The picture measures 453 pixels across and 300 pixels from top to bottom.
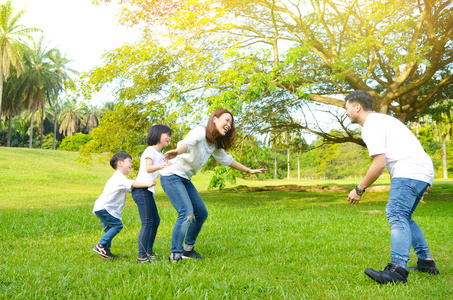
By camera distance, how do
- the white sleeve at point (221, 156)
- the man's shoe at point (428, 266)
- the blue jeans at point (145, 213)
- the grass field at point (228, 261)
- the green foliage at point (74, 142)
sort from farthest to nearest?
1. the green foliage at point (74, 142)
2. the white sleeve at point (221, 156)
3. the blue jeans at point (145, 213)
4. the man's shoe at point (428, 266)
5. the grass field at point (228, 261)

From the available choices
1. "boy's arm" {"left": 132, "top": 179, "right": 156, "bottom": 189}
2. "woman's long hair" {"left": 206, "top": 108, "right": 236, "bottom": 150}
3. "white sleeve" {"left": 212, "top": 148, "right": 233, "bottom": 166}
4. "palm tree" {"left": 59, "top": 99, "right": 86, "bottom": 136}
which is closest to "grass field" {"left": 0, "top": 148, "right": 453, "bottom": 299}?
"boy's arm" {"left": 132, "top": 179, "right": 156, "bottom": 189}

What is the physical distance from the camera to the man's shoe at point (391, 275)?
12.3ft

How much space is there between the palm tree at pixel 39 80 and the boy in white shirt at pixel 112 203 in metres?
42.2

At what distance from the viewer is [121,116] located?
15.9m

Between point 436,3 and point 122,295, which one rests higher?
point 436,3

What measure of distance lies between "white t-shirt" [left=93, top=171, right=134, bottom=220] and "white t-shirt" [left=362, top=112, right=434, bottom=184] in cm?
324

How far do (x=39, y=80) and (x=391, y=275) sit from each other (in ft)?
151

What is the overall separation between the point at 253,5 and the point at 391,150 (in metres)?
13.3

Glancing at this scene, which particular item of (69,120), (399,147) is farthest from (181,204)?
(69,120)

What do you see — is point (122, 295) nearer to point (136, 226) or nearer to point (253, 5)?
point (136, 226)

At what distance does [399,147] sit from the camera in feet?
13.2

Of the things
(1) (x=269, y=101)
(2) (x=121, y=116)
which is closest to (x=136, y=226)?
(2) (x=121, y=116)

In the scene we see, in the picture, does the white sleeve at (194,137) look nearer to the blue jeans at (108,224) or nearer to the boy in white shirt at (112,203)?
the boy in white shirt at (112,203)

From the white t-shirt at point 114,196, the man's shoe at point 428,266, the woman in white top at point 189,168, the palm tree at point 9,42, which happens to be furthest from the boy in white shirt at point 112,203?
the palm tree at point 9,42
